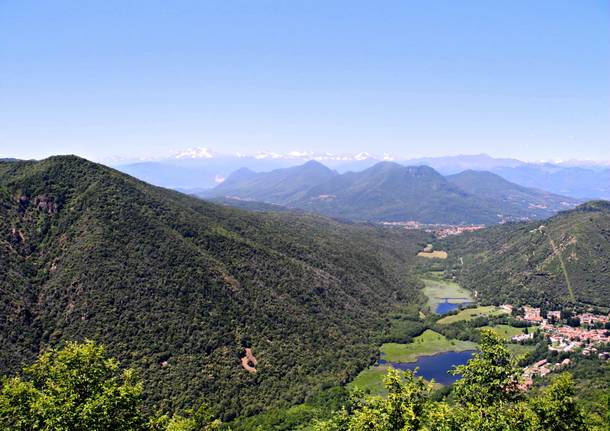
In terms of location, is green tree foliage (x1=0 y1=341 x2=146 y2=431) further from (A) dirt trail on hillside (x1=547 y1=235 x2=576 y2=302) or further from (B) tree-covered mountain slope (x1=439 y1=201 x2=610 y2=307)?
(A) dirt trail on hillside (x1=547 y1=235 x2=576 y2=302)

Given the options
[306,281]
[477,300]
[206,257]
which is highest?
[206,257]

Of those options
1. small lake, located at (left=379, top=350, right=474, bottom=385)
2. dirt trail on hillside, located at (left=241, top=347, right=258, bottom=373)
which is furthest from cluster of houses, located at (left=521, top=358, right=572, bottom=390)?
dirt trail on hillside, located at (left=241, top=347, right=258, bottom=373)

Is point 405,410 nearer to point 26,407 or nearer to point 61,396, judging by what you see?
point 61,396

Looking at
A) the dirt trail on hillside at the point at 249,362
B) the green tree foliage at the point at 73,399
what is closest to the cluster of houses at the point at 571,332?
the dirt trail on hillside at the point at 249,362

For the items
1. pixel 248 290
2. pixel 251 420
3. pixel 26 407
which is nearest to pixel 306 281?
pixel 248 290

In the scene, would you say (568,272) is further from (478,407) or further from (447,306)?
(478,407)
